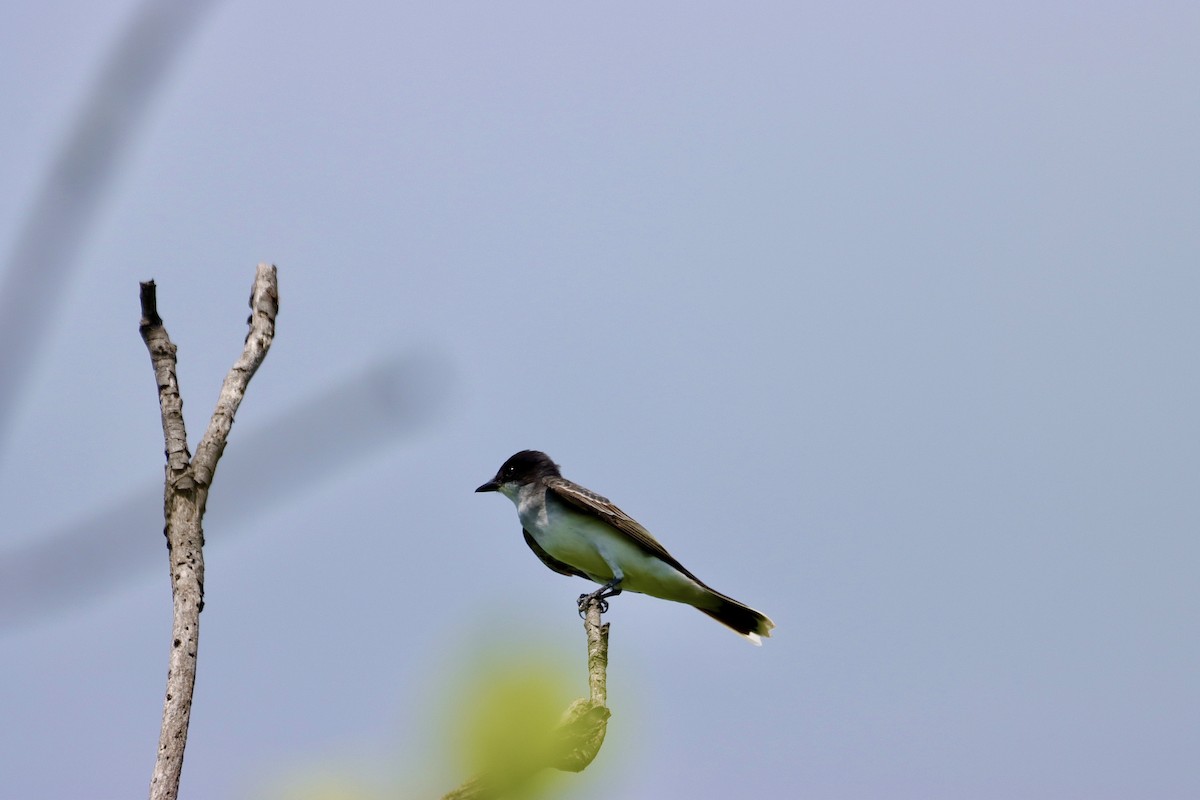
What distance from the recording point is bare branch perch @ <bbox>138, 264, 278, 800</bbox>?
3.53m

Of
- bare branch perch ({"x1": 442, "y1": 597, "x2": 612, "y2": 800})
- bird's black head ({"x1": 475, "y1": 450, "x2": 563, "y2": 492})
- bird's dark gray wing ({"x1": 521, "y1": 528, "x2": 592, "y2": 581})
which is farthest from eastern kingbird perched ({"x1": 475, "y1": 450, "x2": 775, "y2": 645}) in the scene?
bare branch perch ({"x1": 442, "y1": 597, "x2": 612, "y2": 800})

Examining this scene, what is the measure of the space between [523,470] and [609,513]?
5.77 ft

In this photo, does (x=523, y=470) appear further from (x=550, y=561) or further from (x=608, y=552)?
(x=608, y=552)

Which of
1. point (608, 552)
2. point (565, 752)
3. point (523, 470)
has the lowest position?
point (565, 752)

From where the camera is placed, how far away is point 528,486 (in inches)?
499

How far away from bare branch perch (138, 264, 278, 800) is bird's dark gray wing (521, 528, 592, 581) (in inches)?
290

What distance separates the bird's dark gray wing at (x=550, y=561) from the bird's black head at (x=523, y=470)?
2.63 ft

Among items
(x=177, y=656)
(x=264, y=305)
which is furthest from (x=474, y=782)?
(x=264, y=305)

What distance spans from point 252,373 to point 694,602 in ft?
26.1

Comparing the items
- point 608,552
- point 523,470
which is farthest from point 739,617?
point 523,470

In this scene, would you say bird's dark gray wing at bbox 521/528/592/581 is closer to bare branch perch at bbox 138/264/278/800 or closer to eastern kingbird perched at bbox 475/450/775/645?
eastern kingbird perched at bbox 475/450/775/645

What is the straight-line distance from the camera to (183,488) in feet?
13.6

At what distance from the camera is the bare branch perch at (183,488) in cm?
353

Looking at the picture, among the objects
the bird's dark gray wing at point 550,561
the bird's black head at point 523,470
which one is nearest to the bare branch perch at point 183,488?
the bird's dark gray wing at point 550,561
